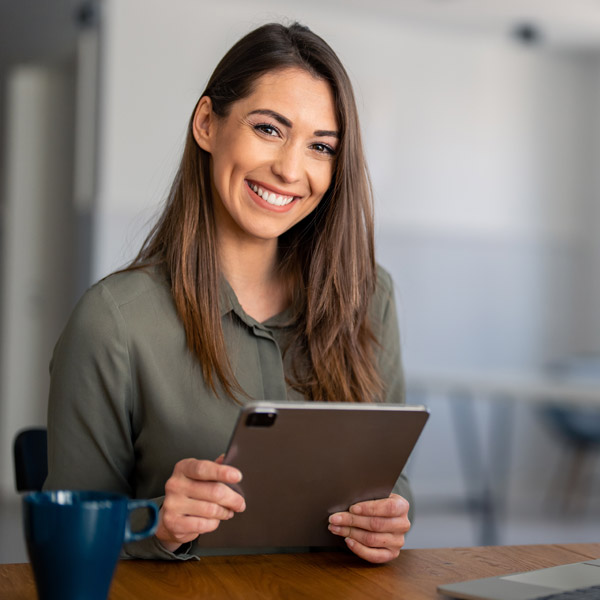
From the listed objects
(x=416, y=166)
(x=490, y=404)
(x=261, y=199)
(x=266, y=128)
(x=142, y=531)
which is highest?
(x=416, y=166)

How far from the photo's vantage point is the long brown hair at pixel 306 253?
1.42 meters

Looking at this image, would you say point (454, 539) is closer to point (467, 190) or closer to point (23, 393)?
point (467, 190)

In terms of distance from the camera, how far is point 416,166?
546cm

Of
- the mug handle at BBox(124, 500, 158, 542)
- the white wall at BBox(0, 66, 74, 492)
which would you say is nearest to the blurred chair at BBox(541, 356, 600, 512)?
the white wall at BBox(0, 66, 74, 492)

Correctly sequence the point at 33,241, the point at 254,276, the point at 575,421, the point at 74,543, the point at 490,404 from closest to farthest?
1. the point at 74,543
2. the point at 254,276
3. the point at 575,421
4. the point at 33,241
5. the point at 490,404

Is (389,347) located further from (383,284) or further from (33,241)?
(33,241)

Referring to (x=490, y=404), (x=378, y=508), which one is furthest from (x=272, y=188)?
(x=490, y=404)

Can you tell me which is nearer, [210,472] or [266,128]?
[210,472]

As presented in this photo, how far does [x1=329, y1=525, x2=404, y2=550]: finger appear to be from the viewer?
109 centimetres

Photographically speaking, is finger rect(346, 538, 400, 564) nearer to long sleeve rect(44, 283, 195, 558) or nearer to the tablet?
the tablet

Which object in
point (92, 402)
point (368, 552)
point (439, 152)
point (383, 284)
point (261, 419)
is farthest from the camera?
point (439, 152)

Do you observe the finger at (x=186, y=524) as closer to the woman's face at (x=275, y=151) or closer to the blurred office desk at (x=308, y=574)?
the blurred office desk at (x=308, y=574)

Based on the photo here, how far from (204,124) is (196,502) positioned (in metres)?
0.70

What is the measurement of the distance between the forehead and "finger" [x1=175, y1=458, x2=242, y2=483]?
2.00 ft
